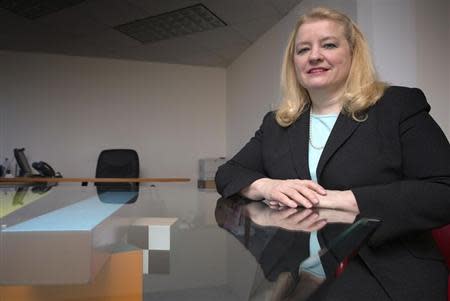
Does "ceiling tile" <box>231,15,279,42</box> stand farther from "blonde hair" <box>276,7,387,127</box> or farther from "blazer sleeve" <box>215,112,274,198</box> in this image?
"blazer sleeve" <box>215,112,274,198</box>

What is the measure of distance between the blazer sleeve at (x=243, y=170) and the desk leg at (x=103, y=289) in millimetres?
493

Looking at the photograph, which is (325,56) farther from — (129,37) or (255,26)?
(129,37)

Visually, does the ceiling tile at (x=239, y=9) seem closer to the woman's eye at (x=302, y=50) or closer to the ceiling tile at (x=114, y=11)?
the ceiling tile at (x=114, y=11)

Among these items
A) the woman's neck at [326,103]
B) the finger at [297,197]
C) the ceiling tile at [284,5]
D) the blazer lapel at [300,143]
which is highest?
the ceiling tile at [284,5]

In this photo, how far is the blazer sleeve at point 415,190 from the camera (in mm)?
823

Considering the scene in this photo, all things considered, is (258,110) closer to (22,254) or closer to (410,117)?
(410,117)

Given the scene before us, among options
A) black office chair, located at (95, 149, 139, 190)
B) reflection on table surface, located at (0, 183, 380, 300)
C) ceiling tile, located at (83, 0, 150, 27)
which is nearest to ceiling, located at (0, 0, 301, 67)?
ceiling tile, located at (83, 0, 150, 27)

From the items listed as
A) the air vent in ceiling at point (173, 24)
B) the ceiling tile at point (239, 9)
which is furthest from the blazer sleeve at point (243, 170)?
the air vent in ceiling at point (173, 24)

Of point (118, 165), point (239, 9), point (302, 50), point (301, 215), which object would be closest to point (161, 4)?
point (239, 9)

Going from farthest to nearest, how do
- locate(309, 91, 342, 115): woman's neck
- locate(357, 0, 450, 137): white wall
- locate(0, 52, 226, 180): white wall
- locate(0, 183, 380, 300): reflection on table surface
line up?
locate(0, 52, 226, 180): white wall → locate(357, 0, 450, 137): white wall → locate(309, 91, 342, 115): woman's neck → locate(0, 183, 380, 300): reflection on table surface

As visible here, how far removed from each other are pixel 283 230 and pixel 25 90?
5.52 m

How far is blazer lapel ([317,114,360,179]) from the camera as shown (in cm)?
103

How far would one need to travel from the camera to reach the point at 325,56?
114cm

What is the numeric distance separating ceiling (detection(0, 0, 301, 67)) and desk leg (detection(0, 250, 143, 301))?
325cm
